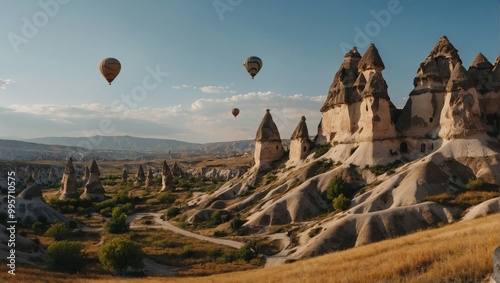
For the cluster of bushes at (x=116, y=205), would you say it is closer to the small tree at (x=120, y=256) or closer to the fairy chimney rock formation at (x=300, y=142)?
the fairy chimney rock formation at (x=300, y=142)

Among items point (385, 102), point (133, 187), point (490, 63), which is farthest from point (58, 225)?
point (490, 63)

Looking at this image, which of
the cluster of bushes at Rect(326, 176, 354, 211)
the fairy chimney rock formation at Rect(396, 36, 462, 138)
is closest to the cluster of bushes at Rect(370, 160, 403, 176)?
the cluster of bushes at Rect(326, 176, 354, 211)

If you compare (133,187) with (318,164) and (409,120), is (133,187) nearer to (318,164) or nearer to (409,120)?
(318,164)

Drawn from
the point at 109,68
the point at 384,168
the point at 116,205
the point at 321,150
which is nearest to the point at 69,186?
the point at 116,205

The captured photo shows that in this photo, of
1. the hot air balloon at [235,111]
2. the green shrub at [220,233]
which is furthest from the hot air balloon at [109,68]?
the hot air balloon at [235,111]

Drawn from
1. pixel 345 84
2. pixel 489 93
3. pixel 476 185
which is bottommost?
pixel 476 185

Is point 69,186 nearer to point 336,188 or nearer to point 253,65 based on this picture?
point 253,65

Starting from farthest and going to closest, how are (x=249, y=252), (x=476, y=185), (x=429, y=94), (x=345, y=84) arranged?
(x=345, y=84)
(x=429, y=94)
(x=476, y=185)
(x=249, y=252)
